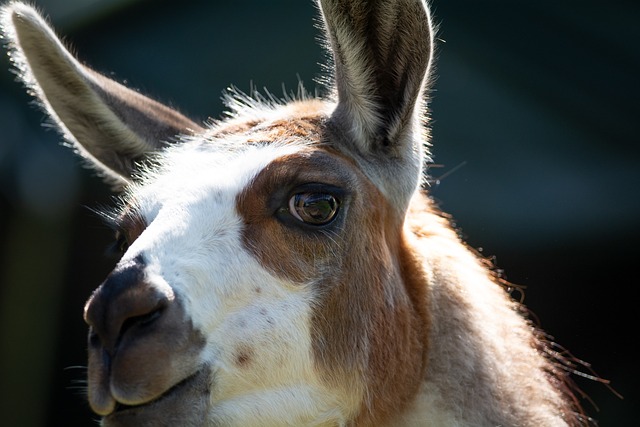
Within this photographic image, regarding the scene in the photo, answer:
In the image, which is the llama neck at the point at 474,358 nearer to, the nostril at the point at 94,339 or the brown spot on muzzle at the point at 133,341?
the brown spot on muzzle at the point at 133,341

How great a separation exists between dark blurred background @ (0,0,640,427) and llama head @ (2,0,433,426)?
3.69 m

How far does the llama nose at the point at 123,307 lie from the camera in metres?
2.94

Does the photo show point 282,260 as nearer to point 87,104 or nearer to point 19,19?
point 87,104

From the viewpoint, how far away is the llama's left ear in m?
3.72

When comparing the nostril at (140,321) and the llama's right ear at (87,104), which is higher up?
the llama's right ear at (87,104)

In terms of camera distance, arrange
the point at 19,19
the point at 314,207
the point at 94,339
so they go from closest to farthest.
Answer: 1. the point at 94,339
2. the point at 314,207
3. the point at 19,19

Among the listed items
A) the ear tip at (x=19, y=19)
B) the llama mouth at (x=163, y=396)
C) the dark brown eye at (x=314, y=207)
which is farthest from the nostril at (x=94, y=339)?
the ear tip at (x=19, y=19)

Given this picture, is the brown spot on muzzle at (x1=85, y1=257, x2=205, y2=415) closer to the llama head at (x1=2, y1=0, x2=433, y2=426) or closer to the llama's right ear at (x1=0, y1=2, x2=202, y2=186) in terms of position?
the llama head at (x1=2, y1=0, x2=433, y2=426)

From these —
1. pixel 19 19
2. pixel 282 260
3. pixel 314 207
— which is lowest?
pixel 282 260

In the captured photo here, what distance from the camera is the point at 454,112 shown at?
8219 millimetres

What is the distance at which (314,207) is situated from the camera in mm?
3555

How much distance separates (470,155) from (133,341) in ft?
18.6

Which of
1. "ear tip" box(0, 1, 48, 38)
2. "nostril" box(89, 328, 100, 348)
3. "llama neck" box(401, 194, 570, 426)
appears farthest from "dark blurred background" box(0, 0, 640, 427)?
"nostril" box(89, 328, 100, 348)

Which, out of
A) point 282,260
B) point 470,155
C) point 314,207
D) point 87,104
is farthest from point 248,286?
point 470,155
